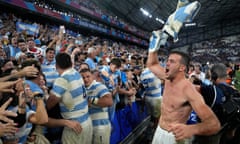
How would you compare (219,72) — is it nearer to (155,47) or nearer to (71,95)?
(155,47)

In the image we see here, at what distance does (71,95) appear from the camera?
289cm

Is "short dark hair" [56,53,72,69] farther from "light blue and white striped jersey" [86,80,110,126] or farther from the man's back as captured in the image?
the man's back

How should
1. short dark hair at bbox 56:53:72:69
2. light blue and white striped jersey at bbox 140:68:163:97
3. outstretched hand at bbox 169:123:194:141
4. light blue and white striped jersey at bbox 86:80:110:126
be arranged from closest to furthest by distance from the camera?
outstretched hand at bbox 169:123:194:141 < short dark hair at bbox 56:53:72:69 < light blue and white striped jersey at bbox 86:80:110:126 < light blue and white striped jersey at bbox 140:68:163:97

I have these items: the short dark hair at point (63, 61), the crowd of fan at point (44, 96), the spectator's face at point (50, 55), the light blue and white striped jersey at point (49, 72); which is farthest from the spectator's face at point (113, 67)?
the short dark hair at point (63, 61)

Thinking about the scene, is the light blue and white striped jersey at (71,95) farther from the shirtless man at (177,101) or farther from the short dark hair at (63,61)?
the shirtless man at (177,101)

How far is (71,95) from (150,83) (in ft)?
8.81

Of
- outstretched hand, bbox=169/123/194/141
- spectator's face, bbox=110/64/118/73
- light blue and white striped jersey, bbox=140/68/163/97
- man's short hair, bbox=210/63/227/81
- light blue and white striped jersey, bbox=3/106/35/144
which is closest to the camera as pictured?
outstretched hand, bbox=169/123/194/141

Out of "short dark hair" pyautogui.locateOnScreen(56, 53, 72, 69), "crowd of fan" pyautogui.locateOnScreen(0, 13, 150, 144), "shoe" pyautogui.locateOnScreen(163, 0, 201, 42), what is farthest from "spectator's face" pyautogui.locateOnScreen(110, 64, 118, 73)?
"shoe" pyautogui.locateOnScreen(163, 0, 201, 42)

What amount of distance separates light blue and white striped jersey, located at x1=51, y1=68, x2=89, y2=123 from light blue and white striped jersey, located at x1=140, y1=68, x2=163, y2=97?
2.42 meters

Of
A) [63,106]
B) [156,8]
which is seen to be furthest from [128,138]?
[156,8]

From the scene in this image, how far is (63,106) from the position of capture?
294 centimetres

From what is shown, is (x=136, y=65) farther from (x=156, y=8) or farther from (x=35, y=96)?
(x=156, y=8)

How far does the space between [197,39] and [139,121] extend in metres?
37.8

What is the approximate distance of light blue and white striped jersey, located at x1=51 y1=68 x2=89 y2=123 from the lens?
2.84 meters
